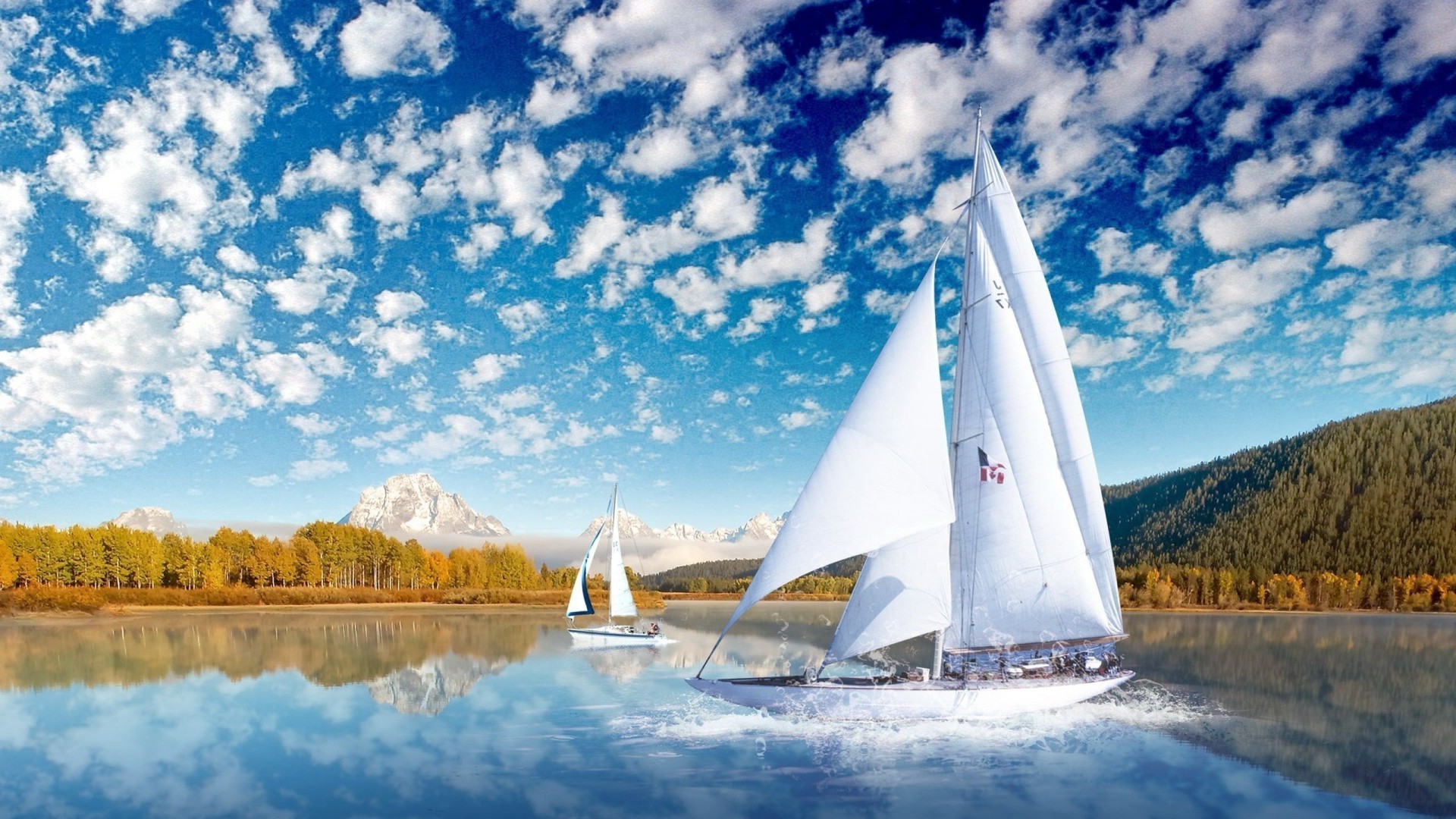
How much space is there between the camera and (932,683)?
23.1m

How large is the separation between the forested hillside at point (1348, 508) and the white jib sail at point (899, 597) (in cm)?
15082

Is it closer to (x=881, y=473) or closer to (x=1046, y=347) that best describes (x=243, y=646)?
(x=881, y=473)

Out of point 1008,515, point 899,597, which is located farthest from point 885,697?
point 1008,515

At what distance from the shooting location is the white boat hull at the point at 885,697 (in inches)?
879

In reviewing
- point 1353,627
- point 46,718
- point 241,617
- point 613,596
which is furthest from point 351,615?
point 1353,627

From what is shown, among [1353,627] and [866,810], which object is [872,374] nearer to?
[866,810]

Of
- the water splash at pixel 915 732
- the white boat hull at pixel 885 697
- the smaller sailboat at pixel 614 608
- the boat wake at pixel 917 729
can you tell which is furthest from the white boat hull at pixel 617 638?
the white boat hull at pixel 885 697

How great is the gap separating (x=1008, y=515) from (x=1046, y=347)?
5810mm

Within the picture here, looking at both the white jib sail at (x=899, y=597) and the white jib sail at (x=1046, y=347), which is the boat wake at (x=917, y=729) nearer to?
the white jib sail at (x=899, y=597)

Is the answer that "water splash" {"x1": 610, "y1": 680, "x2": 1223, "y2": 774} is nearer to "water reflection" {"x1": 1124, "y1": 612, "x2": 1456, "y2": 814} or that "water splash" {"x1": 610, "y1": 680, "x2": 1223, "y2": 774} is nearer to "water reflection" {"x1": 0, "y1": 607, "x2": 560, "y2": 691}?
"water reflection" {"x1": 1124, "y1": 612, "x2": 1456, "y2": 814}

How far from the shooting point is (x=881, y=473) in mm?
23453

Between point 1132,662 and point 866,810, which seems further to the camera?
point 1132,662

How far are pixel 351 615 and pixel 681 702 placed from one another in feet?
235

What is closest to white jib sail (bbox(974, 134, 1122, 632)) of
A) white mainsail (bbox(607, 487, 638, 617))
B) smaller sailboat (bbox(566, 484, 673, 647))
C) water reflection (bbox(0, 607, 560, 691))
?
water reflection (bbox(0, 607, 560, 691))
